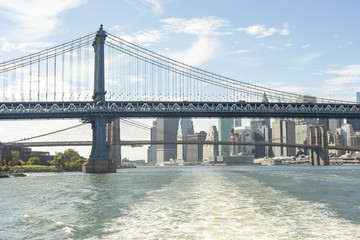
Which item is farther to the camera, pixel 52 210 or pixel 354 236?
pixel 52 210

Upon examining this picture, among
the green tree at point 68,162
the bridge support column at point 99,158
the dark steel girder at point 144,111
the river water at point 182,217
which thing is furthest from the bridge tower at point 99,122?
the river water at point 182,217

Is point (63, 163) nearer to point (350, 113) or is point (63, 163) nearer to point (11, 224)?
point (350, 113)

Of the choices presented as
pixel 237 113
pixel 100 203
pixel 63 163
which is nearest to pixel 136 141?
pixel 63 163

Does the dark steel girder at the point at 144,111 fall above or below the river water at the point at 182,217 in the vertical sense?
above

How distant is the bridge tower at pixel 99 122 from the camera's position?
9050cm

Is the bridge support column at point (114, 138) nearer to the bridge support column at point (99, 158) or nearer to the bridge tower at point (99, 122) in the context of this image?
the bridge tower at point (99, 122)

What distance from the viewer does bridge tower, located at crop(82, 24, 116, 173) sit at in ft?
297

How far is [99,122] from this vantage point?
307 feet

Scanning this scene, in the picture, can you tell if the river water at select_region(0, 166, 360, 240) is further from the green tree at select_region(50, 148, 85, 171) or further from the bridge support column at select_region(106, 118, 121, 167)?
the bridge support column at select_region(106, 118, 121, 167)

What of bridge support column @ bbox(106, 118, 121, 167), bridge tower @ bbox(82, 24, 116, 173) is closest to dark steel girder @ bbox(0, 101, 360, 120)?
bridge tower @ bbox(82, 24, 116, 173)

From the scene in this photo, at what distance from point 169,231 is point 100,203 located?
12.5m

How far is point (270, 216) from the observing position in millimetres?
25875

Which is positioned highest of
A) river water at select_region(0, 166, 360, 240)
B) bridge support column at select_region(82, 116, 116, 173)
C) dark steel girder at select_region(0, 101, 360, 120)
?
dark steel girder at select_region(0, 101, 360, 120)

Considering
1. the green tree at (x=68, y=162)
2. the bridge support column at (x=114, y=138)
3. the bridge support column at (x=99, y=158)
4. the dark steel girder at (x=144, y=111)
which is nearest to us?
the bridge support column at (x=99, y=158)
